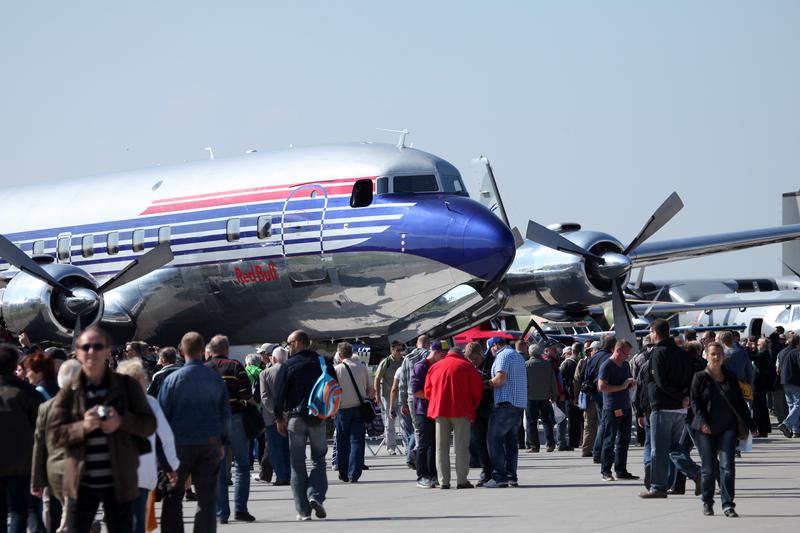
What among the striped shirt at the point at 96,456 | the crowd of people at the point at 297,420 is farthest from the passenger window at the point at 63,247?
the striped shirt at the point at 96,456

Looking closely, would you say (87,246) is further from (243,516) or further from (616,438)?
(243,516)

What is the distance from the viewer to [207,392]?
10.3 meters

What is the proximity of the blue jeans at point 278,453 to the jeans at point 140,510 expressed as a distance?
667 cm

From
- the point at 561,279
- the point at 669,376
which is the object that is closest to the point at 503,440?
the point at 669,376

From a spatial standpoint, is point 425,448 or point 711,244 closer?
point 425,448

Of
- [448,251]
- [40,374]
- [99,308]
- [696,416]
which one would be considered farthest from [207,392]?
[99,308]

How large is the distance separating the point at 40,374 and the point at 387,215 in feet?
35.4

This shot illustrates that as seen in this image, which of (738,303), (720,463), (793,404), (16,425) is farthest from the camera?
(738,303)

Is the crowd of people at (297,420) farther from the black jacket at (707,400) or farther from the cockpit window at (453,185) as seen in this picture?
the cockpit window at (453,185)

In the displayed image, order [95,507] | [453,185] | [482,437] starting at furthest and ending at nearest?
[453,185]
[482,437]
[95,507]

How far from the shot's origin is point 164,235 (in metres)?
23.3

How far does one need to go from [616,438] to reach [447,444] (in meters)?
2.07

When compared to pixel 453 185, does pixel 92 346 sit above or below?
below

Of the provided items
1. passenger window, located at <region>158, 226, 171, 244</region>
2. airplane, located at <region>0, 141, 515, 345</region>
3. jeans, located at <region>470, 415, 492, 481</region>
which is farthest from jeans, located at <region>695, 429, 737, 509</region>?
passenger window, located at <region>158, 226, 171, 244</region>
